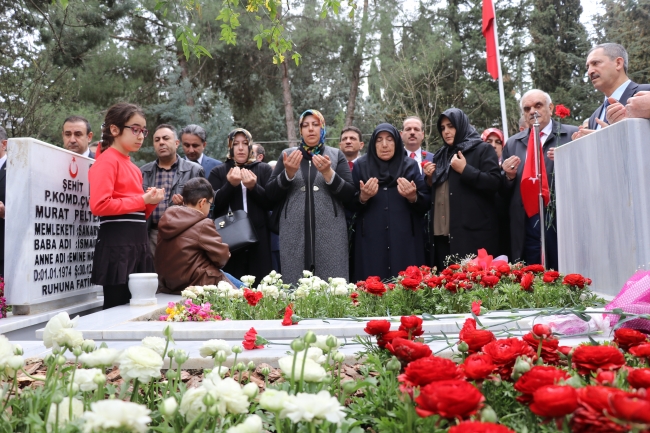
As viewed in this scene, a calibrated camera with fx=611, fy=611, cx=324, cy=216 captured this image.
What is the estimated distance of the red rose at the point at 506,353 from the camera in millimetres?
1500

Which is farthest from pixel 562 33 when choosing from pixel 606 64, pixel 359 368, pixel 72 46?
pixel 359 368

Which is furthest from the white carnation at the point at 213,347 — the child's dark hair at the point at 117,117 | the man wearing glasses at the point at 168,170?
the man wearing glasses at the point at 168,170

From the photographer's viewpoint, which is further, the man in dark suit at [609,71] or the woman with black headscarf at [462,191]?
the woman with black headscarf at [462,191]

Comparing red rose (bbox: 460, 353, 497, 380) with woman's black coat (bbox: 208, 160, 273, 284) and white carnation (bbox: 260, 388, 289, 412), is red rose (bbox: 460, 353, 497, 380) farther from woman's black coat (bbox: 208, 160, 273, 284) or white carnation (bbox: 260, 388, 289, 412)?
woman's black coat (bbox: 208, 160, 273, 284)

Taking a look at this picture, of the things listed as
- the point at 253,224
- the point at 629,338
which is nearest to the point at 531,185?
the point at 253,224

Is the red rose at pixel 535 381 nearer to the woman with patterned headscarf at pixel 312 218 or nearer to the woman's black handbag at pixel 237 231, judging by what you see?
the woman with patterned headscarf at pixel 312 218

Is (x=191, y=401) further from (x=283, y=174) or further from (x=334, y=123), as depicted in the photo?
(x=334, y=123)

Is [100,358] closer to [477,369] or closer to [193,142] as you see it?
[477,369]

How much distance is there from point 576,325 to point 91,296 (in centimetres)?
370

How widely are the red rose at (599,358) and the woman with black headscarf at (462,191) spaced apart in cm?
378

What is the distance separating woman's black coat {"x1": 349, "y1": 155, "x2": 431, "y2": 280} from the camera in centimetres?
527

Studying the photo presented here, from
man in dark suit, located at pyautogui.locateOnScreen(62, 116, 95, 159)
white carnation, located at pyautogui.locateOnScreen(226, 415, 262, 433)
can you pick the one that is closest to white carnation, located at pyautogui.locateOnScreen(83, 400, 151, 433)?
white carnation, located at pyautogui.locateOnScreen(226, 415, 262, 433)

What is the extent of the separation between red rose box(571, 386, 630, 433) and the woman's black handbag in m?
4.22

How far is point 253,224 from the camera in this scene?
18.0 feet
